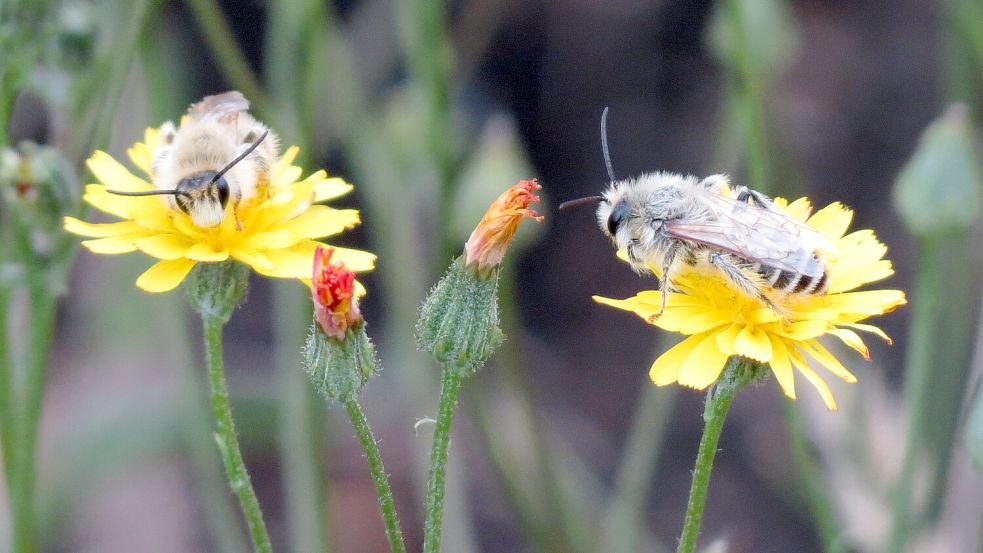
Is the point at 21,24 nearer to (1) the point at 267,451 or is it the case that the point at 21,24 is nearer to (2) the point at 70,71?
(2) the point at 70,71

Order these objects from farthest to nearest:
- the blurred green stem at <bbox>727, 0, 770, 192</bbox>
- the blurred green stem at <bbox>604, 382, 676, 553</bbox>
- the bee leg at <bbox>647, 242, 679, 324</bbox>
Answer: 1. the blurred green stem at <bbox>604, 382, 676, 553</bbox>
2. the blurred green stem at <bbox>727, 0, 770, 192</bbox>
3. the bee leg at <bbox>647, 242, 679, 324</bbox>

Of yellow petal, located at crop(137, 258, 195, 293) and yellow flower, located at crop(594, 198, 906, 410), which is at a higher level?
yellow petal, located at crop(137, 258, 195, 293)

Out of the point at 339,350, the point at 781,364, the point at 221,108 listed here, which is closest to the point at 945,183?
the point at 781,364

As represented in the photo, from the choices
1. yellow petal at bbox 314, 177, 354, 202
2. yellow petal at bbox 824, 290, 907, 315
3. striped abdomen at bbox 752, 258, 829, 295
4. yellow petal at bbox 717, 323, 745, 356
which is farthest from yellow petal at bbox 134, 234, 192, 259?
yellow petal at bbox 824, 290, 907, 315

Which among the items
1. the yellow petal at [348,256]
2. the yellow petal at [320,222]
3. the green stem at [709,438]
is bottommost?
the green stem at [709,438]

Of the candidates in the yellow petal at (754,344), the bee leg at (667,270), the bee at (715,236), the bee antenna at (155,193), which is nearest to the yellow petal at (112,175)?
the bee antenna at (155,193)

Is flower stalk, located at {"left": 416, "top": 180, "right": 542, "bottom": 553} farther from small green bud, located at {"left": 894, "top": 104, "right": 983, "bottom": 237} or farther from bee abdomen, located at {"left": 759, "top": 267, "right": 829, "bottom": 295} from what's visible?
small green bud, located at {"left": 894, "top": 104, "right": 983, "bottom": 237}

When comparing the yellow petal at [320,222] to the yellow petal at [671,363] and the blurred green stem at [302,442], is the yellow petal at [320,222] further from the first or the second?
the blurred green stem at [302,442]
